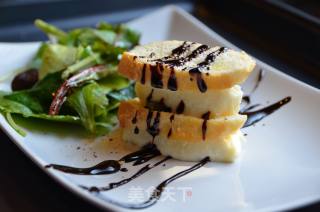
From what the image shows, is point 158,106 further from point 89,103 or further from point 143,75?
point 89,103

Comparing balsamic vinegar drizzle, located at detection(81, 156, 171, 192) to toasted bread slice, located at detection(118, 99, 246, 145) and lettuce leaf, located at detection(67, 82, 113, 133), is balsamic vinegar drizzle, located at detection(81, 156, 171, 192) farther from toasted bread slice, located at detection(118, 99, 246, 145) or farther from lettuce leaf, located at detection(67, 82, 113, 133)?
lettuce leaf, located at detection(67, 82, 113, 133)

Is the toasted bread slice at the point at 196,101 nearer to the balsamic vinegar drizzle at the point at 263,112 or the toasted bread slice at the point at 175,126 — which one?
the toasted bread slice at the point at 175,126

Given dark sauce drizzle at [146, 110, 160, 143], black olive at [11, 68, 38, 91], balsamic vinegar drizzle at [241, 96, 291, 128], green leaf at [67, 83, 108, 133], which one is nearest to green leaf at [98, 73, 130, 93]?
green leaf at [67, 83, 108, 133]

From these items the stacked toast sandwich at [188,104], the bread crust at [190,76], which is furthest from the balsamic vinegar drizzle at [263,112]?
the bread crust at [190,76]

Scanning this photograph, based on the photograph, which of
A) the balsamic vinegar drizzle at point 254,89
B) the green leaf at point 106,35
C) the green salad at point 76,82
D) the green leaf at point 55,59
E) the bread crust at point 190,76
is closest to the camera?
the bread crust at point 190,76

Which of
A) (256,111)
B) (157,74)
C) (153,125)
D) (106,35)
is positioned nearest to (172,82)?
(157,74)

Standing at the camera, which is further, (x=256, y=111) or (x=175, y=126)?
(x=256, y=111)

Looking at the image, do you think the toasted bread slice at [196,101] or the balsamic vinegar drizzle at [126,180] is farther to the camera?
the toasted bread slice at [196,101]
